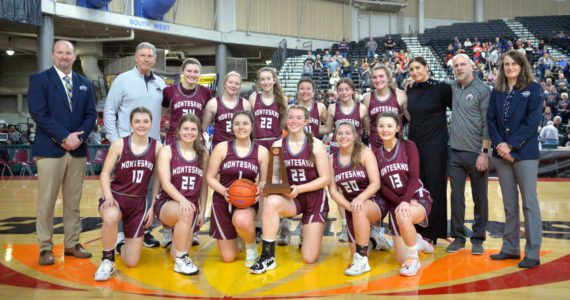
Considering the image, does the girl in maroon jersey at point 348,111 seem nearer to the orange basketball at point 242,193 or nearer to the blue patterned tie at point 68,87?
the orange basketball at point 242,193

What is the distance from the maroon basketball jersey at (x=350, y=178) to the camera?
413 cm

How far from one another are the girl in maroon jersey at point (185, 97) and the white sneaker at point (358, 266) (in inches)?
77.0

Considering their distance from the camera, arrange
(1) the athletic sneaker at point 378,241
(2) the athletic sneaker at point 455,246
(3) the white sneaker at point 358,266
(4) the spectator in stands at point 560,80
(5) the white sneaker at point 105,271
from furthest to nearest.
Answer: (4) the spectator in stands at point 560,80 < (1) the athletic sneaker at point 378,241 < (2) the athletic sneaker at point 455,246 < (3) the white sneaker at point 358,266 < (5) the white sneaker at point 105,271

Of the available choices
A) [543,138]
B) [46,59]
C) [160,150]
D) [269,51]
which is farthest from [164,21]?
[160,150]

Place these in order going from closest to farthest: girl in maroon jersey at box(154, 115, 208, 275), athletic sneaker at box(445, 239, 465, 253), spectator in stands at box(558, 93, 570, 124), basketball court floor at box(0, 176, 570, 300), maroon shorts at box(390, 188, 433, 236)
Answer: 1. basketball court floor at box(0, 176, 570, 300)
2. girl in maroon jersey at box(154, 115, 208, 275)
3. maroon shorts at box(390, 188, 433, 236)
4. athletic sneaker at box(445, 239, 465, 253)
5. spectator in stands at box(558, 93, 570, 124)

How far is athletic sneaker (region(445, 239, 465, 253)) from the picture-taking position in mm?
4531

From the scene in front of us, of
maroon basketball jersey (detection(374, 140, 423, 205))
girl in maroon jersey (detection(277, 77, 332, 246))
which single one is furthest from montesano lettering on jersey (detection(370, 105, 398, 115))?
maroon basketball jersey (detection(374, 140, 423, 205))

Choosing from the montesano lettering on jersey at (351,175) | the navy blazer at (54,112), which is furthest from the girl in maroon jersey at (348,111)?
the navy blazer at (54,112)

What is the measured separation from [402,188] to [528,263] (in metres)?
1.04

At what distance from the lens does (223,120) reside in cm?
495

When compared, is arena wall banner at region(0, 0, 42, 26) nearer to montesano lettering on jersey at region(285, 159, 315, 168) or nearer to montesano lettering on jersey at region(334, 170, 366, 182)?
montesano lettering on jersey at region(285, 159, 315, 168)

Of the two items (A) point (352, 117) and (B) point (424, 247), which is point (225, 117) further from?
(B) point (424, 247)

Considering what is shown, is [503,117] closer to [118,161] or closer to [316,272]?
[316,272]

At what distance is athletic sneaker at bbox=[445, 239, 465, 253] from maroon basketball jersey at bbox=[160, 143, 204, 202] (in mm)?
2142
